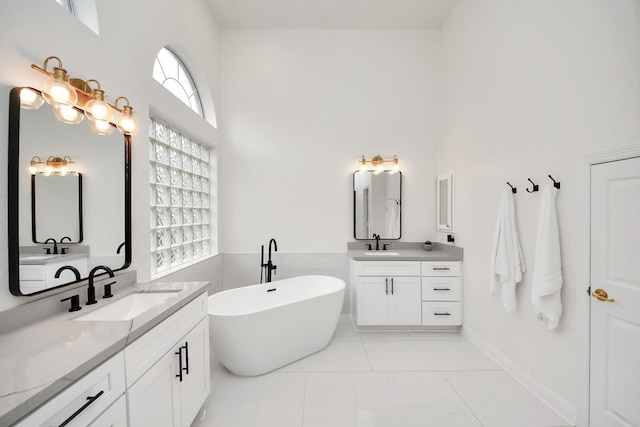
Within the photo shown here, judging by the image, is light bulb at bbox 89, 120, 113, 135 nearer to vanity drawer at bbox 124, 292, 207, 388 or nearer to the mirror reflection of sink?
vanity drawer at bbox 124, 292, 207, 388

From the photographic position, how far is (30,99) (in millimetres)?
1265

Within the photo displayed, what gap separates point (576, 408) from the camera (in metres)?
1.79

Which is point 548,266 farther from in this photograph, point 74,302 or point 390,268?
point 74,302

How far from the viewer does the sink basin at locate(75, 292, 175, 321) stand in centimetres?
152

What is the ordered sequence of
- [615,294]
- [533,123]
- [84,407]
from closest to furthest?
[84,407], [615,294], [533,123]

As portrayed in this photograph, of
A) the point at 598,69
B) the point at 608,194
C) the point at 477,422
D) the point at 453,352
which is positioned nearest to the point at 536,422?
the point at 477,422

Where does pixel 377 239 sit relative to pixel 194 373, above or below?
above

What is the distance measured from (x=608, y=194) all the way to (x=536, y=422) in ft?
5.02

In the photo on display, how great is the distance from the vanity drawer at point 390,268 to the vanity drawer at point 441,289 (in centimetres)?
18

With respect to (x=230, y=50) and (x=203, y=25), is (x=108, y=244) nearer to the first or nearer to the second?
(x=203, y=25)

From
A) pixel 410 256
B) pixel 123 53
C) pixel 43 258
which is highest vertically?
pixel 123 53

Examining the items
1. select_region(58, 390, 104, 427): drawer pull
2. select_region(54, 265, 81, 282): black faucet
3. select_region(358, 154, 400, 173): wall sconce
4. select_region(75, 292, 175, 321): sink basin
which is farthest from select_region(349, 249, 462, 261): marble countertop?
select_region(58, 390, 104, 427): drawer pull

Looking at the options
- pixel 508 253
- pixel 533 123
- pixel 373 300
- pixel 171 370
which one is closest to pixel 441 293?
pixel 373 300

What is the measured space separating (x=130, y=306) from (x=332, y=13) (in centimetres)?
374
